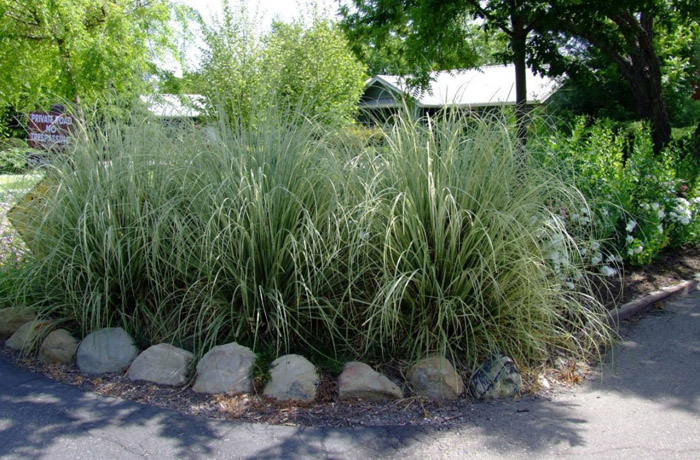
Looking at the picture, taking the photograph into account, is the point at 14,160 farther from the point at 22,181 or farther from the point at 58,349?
the point at 58,349

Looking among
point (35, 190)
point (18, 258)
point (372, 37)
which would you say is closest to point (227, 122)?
point (35, 190)

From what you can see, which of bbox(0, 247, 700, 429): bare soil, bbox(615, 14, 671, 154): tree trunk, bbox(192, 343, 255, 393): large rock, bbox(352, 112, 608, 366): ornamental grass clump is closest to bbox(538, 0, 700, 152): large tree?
bbox(615, 14, 671, 154): tree trunk

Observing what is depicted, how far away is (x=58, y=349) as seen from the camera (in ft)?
14.7

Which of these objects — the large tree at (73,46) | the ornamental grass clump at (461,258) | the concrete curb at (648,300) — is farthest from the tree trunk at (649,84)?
the large tree at (73,46)

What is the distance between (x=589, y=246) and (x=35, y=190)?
4953mm

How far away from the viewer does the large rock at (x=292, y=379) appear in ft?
12.6

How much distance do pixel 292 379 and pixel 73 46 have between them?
8289 mm

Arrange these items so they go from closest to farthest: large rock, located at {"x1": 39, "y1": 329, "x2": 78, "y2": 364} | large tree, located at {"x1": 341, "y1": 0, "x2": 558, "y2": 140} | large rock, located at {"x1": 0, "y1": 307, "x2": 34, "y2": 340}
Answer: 1. large rock, located at {"x1": 39, "y1": 329, "x2": 78, "y2": 364}
2. large rock, located at {"x1": 0, "y1": 307, "x2": 34, "y2": 340}
3. large tree, located at {"x1": 341, "y1": 0, "x2": 558, "y2": 140}

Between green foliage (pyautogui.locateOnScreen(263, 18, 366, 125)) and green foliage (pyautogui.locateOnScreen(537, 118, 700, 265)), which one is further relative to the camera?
green foliage (pyautogui.locateOnScreen(263, 18, 366, 125))

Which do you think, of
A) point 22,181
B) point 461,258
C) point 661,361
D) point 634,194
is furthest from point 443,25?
point 22,181

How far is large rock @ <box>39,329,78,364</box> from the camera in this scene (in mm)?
4453

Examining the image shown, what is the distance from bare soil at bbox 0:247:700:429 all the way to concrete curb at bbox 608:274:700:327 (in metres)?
1.28

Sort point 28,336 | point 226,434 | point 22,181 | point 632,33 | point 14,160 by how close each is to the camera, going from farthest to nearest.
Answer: point 632,33
point 14,160
point 22,181
point 28,336
point 226,434

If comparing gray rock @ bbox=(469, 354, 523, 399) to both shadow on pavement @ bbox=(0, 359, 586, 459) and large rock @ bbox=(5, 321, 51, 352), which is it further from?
large rock @ bbox=(5, 321, 51, 352)
